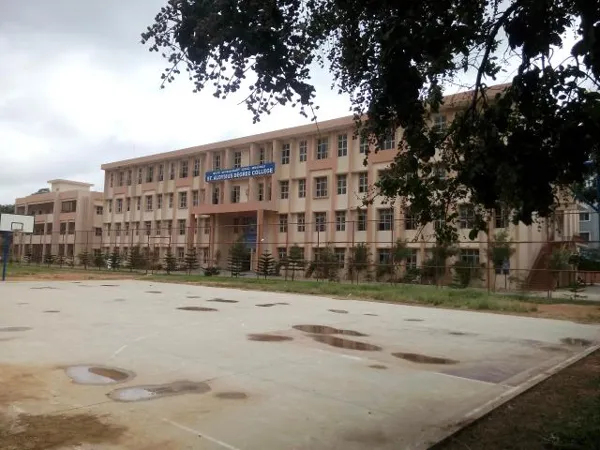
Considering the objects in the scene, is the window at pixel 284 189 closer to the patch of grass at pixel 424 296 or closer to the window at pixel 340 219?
the window at pixel 340 219

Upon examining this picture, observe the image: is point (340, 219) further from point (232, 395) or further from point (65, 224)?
point (65, 224)

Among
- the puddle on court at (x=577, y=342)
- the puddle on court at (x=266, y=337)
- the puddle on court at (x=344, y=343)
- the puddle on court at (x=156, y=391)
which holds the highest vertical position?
the puddle on court at (x=156, y=391)

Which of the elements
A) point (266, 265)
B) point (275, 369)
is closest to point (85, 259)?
point (266, 265)

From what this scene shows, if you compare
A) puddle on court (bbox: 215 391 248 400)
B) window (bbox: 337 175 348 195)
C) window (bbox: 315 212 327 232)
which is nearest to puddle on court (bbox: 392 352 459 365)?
puddle on court (bbox: 215 391 248 400)

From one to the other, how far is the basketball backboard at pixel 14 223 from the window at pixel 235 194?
17.1 meters

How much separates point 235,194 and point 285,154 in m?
6.32

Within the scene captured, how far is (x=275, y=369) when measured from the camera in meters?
7.29

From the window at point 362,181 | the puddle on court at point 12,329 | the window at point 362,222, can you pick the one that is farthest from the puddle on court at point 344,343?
the window at point 362,181

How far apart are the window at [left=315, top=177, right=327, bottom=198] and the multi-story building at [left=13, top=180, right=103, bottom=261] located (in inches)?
1164

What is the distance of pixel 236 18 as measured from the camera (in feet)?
14.8

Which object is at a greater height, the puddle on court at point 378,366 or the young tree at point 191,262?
the young tree at point 191,262

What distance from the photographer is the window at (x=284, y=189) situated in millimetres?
41931

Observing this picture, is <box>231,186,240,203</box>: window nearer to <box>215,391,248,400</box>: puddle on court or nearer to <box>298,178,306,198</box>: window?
<box>298,178,306,198</box>: window

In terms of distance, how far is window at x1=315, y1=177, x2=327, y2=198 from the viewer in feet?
130
